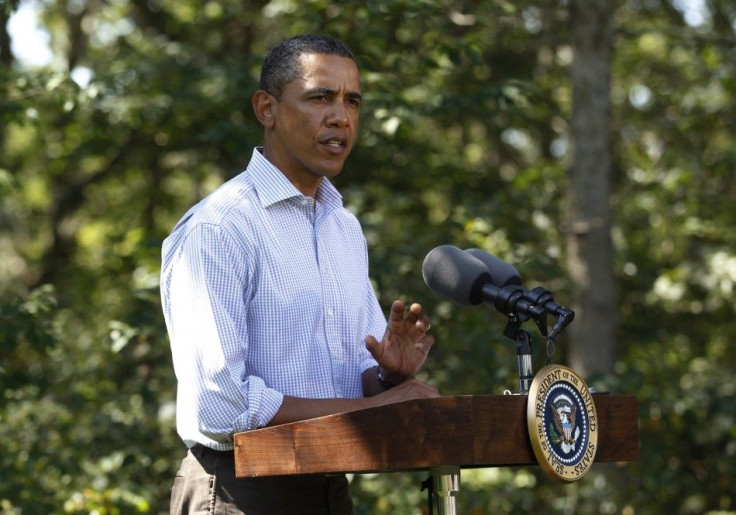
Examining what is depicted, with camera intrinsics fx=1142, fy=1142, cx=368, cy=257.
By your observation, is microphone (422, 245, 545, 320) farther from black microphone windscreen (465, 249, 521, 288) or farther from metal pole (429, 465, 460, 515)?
metal pole (429, 465, 460, 515)

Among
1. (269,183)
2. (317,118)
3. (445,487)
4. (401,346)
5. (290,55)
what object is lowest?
(445,487)

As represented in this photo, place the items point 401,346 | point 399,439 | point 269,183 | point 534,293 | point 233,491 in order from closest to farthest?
point 399,439 < point 534,293 < point 233,491 < point 401,346 < point 269,183

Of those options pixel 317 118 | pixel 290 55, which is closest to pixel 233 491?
pixel 317 118

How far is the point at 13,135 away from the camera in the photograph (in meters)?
12.7

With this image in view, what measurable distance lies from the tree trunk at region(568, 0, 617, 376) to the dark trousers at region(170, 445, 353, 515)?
428 centimetres

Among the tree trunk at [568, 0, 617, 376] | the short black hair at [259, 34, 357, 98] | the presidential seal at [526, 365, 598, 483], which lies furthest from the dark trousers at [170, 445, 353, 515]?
the tree trunk at [568, 0, 617, 376]

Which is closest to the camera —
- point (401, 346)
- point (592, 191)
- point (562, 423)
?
point (562, 423)

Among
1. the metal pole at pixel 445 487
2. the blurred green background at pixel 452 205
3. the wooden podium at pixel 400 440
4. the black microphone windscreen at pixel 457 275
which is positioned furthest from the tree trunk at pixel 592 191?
the wooden podium at pixel 400 440

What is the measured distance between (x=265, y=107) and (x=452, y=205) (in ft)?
13.1

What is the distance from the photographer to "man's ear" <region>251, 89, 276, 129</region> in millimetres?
2855

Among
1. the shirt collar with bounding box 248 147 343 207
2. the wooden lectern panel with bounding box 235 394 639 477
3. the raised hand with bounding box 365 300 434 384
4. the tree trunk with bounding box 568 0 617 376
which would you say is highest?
the tree trunk with bounding box 568 0 617 376

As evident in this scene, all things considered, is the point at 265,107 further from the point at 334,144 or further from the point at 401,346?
the point at 401,346

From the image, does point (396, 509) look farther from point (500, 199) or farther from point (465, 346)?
point (500, 199)

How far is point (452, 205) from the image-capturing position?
6777 mm
